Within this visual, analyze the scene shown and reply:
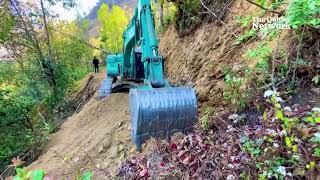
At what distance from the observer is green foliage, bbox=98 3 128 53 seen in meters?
34.3

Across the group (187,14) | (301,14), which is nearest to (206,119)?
(301,14)

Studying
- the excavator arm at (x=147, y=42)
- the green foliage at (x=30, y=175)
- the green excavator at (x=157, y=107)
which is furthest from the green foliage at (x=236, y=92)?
the green foliage at (x=30, y=175)

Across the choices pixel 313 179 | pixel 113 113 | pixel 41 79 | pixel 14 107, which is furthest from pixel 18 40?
pixel 313 179

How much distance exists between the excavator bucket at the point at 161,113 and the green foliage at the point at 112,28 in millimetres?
30558

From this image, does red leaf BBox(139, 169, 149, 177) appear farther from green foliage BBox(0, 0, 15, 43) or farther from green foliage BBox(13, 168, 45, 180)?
green foliage BBox(0, 0, 15, 43)

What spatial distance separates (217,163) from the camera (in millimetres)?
3037

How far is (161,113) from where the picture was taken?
156 inches

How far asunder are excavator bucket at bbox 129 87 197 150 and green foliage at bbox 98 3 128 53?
1203 inches

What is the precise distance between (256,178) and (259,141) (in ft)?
1.12

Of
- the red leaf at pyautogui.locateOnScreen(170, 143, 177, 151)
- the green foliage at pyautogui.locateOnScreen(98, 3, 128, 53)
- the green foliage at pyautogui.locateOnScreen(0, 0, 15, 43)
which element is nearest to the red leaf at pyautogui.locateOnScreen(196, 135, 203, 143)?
the red leaf at pyautogui.locateOnScreen(170, 143, 177, 151)

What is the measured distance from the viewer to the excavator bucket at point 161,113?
153 inches

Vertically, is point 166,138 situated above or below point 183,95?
below

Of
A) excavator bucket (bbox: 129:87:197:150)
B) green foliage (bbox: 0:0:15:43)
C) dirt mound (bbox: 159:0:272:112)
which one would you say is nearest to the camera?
excavator bucket (bbox: 129:87:197:150)

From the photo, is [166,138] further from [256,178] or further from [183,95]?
[256,178]
